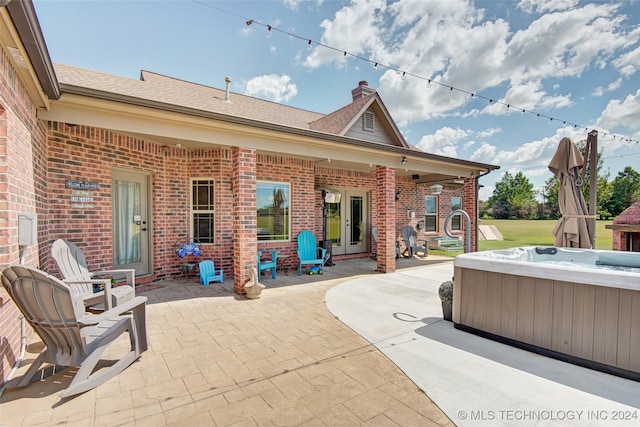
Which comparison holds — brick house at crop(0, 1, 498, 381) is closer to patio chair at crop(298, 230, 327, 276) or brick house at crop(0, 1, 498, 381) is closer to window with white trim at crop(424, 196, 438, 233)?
patio chair at crop(298, 230, 327, 276)

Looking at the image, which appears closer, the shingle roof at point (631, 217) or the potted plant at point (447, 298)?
the potted plant at point (447, 298)

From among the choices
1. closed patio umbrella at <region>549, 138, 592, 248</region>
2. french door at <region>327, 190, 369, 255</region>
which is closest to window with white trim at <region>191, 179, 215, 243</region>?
french door at <region>327, 190, 369, 255</region>

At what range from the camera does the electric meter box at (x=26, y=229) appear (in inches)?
→ 111

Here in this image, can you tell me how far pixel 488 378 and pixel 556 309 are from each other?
1105mm

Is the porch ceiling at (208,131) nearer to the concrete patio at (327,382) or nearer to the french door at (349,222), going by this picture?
the french door at (349,222)

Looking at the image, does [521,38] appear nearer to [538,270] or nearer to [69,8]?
[538,270]

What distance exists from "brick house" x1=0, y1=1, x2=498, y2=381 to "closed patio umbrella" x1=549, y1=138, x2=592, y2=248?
3.09 metres

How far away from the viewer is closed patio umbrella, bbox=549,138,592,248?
4.52 m

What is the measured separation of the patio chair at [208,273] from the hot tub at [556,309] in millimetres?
4514

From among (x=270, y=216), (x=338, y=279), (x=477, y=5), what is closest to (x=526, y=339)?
(x=338, y=279)

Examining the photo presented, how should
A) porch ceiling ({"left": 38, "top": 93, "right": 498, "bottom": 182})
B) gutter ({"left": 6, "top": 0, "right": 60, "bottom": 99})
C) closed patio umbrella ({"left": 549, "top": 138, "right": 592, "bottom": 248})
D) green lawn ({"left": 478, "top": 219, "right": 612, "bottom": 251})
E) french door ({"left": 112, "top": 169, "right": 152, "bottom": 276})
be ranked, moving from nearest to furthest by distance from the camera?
gutter ({"left": 6, "top": 0, "right": 60, "bottom": 99}), porch ceiling ({"left": 38, "top": 93, "right": 498, "bottom": 182}), closed patio umbrella ({"left": 549, "top": 138, "right": 592, "bottom": 248}), french door ({"left": 112, "top": 169, "right": 152, "bottom": 276}), green lawn ({"left": 478, "top": 219, "right": 612, "bottom": 251})

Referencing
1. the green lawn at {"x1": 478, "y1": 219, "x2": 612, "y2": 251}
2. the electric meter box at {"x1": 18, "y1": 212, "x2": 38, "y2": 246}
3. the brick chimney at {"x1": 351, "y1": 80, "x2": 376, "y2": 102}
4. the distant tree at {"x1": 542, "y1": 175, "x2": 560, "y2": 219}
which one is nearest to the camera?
the electric meter box at {"x1": 18, "y1": 212, "x2": 38, "y2": 246}

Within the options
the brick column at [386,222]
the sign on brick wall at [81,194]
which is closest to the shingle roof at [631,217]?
the brick column at [386,222]

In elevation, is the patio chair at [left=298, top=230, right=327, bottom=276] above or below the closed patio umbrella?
below
